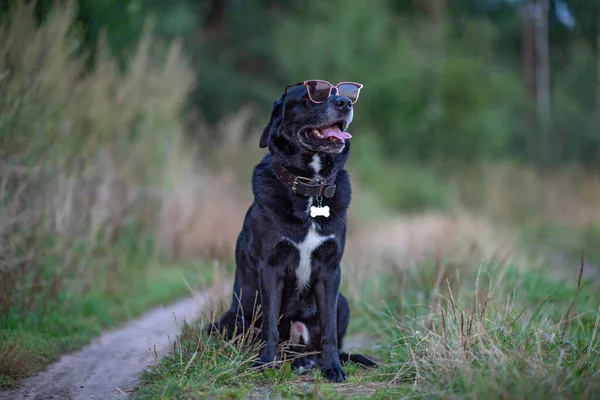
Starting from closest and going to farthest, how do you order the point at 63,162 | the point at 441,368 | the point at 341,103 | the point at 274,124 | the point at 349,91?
the point at 441,368, the point at 341,103, the point at 274,124, the point at 349,91, the point at 63,162

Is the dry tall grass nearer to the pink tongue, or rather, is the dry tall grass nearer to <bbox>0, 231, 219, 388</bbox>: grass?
<bbox>0, 231, 219, 388</bbox>: grass

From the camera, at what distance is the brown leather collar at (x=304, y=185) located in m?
4.08

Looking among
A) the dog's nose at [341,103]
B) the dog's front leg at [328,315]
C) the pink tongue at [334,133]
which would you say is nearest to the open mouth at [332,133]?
the pink tongue at [334,133]

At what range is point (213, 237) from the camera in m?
9.68

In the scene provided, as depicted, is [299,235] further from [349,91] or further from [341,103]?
[349,91]

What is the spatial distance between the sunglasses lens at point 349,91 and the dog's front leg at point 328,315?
1.13 metres

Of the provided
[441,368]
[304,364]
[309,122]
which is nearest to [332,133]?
[309,122]

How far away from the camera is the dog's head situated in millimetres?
4164

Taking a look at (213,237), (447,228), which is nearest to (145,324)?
(213,237)

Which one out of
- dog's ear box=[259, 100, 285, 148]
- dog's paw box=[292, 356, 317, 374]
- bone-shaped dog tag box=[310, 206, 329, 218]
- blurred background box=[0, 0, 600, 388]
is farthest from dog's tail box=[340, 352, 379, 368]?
blurred background box=[0, 0, 600, 388]

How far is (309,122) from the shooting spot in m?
4.19

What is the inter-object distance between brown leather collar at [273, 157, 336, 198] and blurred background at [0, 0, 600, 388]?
7.62 ft

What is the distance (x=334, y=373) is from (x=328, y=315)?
0.34 m

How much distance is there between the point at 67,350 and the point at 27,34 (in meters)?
2.79
